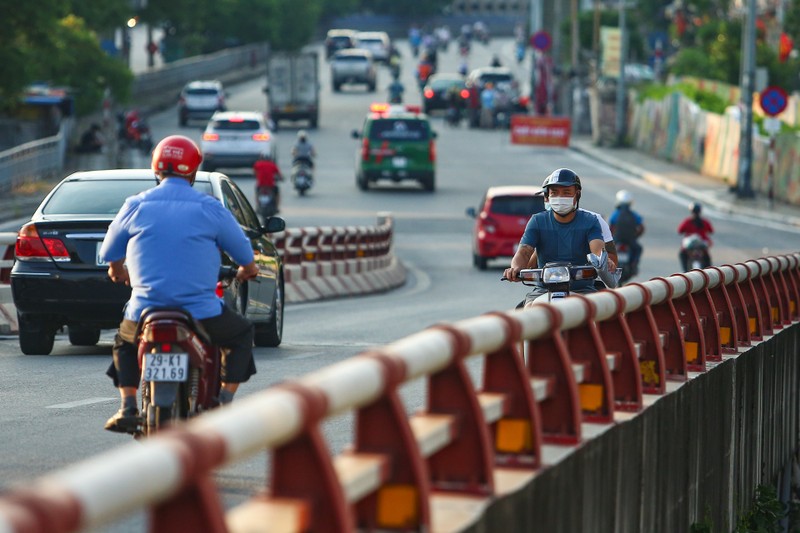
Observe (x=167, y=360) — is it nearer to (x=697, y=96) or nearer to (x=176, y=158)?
(x=176, y=158)

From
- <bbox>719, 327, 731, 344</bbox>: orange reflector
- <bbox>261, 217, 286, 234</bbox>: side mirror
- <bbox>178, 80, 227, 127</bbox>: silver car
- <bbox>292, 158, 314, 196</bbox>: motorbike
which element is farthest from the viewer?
<bbox>178, 80, 227, 127</bbox>: silver car

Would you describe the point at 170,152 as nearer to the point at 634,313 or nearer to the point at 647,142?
the point at 634,313

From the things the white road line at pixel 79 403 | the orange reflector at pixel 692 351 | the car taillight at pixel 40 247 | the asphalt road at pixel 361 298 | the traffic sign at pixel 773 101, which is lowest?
the asphalt road at pixel 361 298

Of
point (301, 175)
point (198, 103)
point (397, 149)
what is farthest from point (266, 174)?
point (198, 103)

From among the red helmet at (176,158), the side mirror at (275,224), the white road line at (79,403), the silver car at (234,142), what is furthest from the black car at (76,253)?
the silver car at (234,142)

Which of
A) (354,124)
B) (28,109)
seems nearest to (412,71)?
(354,124)

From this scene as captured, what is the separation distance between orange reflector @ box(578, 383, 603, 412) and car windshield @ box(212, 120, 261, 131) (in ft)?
150

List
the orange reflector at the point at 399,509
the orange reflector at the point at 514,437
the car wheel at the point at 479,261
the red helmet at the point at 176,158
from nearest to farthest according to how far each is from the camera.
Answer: the orange reflector at the point at 399,509 → the orange reflector at the point at 514,437 → the red helmet at the point at 176,158 → the car wheel at the point at 479,261

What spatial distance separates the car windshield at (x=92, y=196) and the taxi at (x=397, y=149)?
116 ft

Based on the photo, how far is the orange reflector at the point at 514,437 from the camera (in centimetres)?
715

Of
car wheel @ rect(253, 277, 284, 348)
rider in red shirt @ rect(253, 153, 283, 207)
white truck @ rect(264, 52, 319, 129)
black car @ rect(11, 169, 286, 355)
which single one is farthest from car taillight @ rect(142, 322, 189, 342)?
white truck @ rect(264, 52, 319, 129)

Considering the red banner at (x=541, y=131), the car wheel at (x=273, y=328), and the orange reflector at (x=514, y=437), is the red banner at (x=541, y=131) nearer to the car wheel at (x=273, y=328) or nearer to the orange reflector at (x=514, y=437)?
the car wheel at (x=273, y=328)

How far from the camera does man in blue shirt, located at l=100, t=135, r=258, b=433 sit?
879 cm

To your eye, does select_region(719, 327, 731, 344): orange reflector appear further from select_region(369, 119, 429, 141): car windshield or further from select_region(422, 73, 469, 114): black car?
select_region(422, 73, 469, 114): black car
